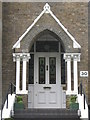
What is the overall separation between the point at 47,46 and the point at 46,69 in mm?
1129

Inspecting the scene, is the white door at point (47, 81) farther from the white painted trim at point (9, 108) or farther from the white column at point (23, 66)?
the white painted trim at point (9, 108)

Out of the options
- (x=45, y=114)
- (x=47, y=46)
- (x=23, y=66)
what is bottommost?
(x=45, y=114)

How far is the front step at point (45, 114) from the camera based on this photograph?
14.3m

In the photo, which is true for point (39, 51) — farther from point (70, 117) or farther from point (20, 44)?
point (70, 117)

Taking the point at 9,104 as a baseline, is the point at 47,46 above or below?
above

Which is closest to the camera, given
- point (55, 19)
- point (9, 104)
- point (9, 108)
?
point (9, 108)

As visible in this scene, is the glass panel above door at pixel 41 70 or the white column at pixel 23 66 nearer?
the white column at pixel 23 66

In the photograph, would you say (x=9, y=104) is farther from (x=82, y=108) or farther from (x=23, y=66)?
(x=82, y=108)

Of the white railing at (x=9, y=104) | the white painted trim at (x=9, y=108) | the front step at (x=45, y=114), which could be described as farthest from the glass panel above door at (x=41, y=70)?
the front step at (x=45, y=114)

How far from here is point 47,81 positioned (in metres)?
17.5

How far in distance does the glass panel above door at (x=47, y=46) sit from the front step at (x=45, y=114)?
375 centimetres

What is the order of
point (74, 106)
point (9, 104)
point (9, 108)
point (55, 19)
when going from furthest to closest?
point (55, 19), point (74, 106), point (9, 104), point (9, 108)

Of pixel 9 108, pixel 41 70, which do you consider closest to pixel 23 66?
pixel 41 70

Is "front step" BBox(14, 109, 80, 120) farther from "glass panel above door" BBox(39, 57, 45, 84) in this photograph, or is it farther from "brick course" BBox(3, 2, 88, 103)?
"brick course" BBox(3, 2, 88, 103)
